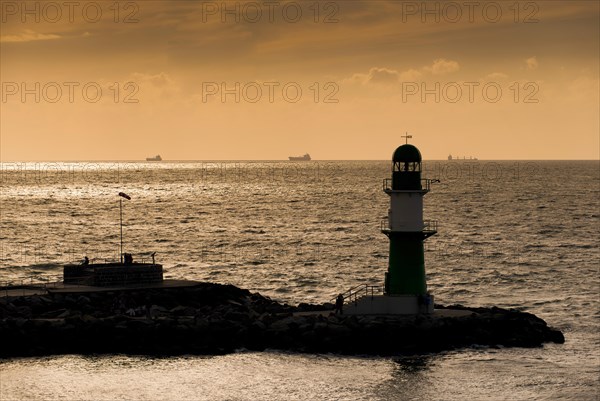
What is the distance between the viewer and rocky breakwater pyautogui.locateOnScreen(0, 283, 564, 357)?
4591cm

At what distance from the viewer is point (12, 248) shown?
306 ft

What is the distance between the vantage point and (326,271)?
75938 mm

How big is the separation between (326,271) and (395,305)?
28.3 m

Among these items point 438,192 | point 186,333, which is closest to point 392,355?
point 186,333

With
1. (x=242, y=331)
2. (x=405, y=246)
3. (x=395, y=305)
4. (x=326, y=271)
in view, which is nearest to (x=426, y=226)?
(x=405, y=246)

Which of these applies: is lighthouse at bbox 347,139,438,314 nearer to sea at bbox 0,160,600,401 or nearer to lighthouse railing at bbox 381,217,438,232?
lighthouse railing at bbox 381,217,438,232

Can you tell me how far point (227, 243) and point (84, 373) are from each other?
56.4 metres

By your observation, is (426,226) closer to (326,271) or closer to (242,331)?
(242,331)

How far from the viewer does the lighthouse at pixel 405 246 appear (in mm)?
47219

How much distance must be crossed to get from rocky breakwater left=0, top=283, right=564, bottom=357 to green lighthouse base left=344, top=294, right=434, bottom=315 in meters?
0.50

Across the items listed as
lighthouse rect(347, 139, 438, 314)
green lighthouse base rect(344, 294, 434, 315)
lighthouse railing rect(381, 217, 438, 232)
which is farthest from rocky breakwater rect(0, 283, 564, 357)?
lighthouse railing rect(381, 217, 438, 232)

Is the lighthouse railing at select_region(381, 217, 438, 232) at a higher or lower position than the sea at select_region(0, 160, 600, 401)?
higher

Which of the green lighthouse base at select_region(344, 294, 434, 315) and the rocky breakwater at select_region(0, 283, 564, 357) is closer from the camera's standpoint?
the rocky breakwater at select_region(0, 283, 564, 357)

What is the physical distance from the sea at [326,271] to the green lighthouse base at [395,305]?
2.50 m
